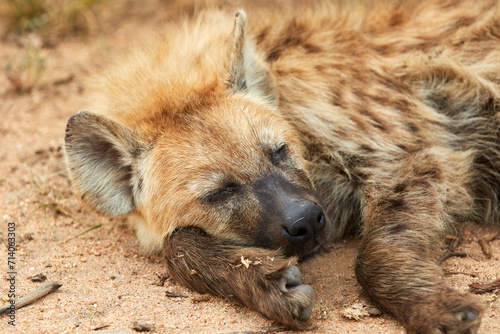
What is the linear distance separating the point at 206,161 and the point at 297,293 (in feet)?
2.38

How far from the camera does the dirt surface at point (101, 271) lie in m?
2.31

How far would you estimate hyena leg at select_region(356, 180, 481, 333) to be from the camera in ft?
7.16

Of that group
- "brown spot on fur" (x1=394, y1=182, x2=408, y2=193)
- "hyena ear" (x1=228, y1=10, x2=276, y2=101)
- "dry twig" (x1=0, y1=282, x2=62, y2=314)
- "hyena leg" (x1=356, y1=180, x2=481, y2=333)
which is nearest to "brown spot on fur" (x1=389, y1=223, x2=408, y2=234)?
"hyena leg" (x1=356, y1=180, x2=481, y2=333)

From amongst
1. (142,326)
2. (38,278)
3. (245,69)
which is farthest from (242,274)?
(245,69)

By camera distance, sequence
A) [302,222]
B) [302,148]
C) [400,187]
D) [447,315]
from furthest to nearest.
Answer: [302,148] < [400,187] < [302,222] < [447,315]

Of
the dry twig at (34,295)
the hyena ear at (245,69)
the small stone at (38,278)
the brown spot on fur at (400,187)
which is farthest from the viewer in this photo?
the hyena ear at (245,69)

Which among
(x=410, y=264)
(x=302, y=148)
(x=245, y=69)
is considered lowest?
(x=410, y=264)

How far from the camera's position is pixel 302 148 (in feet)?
9.73

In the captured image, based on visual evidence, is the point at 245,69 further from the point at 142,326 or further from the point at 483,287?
the point at 483,287

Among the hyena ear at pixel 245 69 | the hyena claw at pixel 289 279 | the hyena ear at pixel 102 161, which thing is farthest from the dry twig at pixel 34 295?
the hyena ear at pixel 245 69

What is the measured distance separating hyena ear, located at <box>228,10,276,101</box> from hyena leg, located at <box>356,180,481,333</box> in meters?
0.81

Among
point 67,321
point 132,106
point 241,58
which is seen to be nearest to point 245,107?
point 241,58

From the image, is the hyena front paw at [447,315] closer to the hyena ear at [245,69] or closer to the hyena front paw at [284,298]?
the hyena front paw at [284,298]

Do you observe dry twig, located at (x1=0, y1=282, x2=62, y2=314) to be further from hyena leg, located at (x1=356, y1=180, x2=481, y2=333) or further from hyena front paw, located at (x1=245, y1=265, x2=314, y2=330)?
hyena leg, located at (x1=356, y1=180, x2=481, y2=333)
